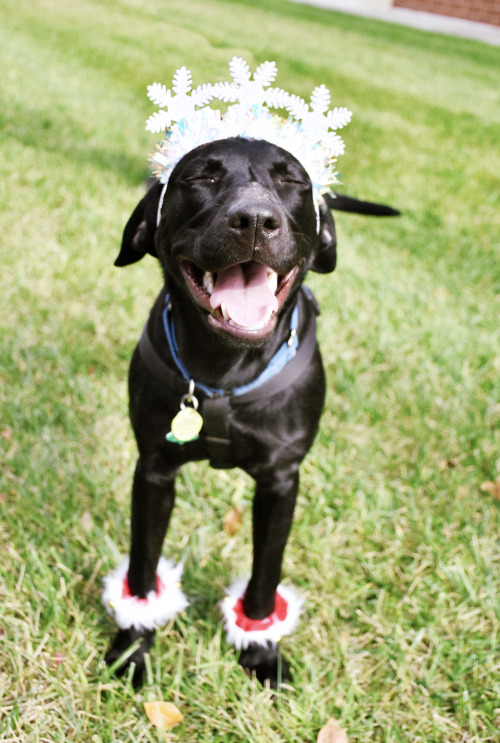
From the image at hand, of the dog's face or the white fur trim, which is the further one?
the white fur trim

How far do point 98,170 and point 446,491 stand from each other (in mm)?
3987

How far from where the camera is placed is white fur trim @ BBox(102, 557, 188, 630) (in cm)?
204

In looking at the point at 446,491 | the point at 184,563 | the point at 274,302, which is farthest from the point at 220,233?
the point at 446,491

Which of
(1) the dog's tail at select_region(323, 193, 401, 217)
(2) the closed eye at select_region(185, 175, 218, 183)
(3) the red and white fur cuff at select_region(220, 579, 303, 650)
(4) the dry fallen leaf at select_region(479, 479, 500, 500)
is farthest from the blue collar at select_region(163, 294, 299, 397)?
(4) the dry fallen leaf at select_region(479, 479, 500, 500)

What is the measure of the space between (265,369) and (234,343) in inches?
11.0

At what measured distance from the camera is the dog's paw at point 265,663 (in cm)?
204

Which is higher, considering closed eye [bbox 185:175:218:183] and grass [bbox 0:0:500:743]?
closed eye [bbox 185:175:218:183]

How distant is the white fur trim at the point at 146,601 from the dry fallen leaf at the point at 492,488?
134cm

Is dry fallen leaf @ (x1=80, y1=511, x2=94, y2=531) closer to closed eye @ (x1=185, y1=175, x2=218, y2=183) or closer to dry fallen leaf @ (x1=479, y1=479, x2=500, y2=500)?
closed eye @ (x1=185, y1=175, x2=218, y2=183)

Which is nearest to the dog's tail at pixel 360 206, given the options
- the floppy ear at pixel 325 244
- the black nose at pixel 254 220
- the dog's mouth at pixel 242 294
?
the floppy ear at pixel 325 244

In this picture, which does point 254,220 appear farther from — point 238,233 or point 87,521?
point 87,521

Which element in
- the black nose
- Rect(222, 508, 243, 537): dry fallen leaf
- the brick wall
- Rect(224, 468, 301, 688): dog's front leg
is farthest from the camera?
the brick wall

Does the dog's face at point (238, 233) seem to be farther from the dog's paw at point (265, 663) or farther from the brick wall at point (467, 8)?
the brick wall at point (467, 8)

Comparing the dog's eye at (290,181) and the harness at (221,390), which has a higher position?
the dog's eye at (290,181)
